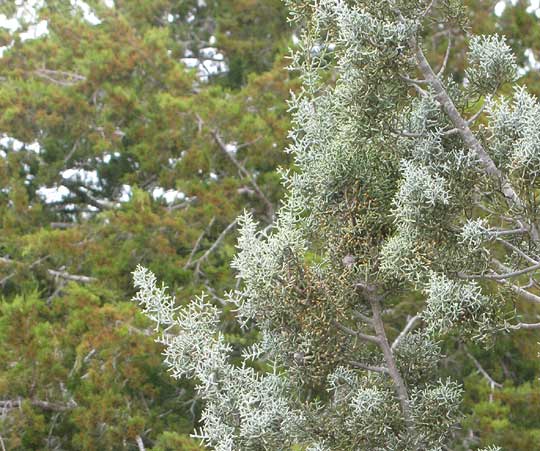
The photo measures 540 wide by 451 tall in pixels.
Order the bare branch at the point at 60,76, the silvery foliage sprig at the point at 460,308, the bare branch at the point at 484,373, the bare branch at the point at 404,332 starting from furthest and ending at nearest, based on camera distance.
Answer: the bare branch at the point at 60,76, the bare branch at the point at 484,373, the bare branch at the point at 404,332, the silvery foliage sprig at the point at 460,308

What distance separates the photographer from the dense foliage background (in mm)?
7992

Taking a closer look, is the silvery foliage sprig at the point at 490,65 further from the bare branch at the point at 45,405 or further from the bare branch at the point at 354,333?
the bare branch at the point at 45,405

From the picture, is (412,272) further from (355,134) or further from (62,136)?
(62,136)

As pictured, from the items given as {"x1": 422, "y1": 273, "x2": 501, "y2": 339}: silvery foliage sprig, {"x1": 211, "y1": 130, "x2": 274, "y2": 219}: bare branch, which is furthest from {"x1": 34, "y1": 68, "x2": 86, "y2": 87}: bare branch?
{"x1": 422, "y1": 273, "x2": 501, "y2": 339}: silvery foliage sprig

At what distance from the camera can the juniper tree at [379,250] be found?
4945 mm

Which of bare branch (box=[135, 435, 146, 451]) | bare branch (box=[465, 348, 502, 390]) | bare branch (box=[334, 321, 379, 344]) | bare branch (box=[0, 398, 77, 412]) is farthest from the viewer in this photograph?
bare branch (box=[465, 348, 502, 390])

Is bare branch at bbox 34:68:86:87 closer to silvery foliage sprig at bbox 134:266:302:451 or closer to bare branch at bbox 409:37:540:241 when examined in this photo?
silvery foliage sprig at bbox 134:266:302:451

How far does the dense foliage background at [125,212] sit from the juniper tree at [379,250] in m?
2.45

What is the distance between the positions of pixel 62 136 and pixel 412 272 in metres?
6.81

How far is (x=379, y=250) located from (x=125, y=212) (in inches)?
184

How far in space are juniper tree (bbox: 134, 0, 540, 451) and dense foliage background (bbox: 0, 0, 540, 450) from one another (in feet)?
8.05

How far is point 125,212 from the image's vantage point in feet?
31.3

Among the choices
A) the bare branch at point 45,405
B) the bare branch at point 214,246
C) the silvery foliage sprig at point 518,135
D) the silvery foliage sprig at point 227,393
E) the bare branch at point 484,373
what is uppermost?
the bare branch at point 214,246

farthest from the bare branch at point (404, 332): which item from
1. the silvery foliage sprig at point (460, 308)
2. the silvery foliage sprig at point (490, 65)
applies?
the silvery foliage sprig at point (490, 65)
